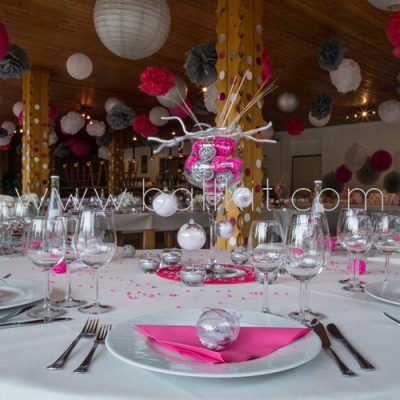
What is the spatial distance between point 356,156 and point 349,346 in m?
12.0

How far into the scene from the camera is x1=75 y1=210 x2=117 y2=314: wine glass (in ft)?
3.17

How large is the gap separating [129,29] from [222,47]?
2.21ft

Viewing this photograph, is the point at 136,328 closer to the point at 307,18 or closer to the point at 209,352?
the point at 209,352

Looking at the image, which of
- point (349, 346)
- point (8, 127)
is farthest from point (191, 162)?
point (8, 127)

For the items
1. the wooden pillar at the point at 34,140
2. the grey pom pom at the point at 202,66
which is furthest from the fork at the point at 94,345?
the wooden pillar at the point at 34,140

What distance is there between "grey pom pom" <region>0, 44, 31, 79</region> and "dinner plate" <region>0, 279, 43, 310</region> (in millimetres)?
4009

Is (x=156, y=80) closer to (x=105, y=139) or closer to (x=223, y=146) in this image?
(x=223, y=146)

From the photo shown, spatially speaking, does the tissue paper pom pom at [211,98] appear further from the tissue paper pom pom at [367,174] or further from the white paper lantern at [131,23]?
the tissue paper pom pom at [367,174]

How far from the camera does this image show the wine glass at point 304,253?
876 mm

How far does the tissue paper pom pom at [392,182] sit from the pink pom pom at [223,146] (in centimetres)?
1105

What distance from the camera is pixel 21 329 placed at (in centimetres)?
83

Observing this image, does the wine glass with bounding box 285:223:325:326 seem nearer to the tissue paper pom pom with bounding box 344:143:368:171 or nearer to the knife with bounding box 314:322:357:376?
the knife with bounding box 314:322:357:376

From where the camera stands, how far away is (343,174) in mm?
12125

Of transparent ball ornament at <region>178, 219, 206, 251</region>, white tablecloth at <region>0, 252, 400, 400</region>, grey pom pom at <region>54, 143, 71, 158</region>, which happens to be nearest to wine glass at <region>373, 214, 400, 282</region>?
white tablecloth at <region>0, 252, 400, 400</region>
